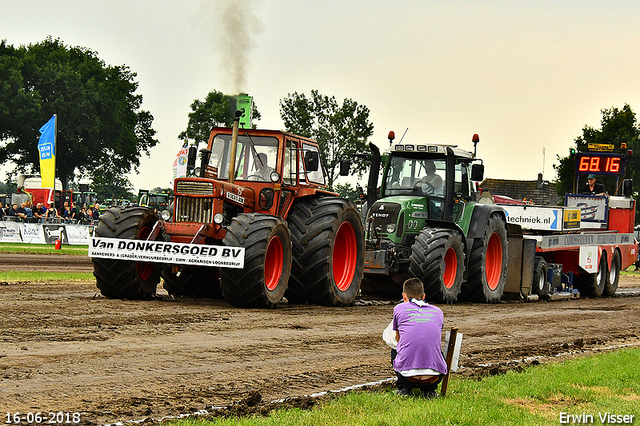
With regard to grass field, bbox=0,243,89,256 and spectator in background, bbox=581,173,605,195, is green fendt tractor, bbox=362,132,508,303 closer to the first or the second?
spectator in background, bbox=581,173,605,195

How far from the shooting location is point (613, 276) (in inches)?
902

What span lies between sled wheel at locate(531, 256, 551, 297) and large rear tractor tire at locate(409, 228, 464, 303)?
406cm

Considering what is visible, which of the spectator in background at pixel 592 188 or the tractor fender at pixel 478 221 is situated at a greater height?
the spectator in background at pixel 592 188

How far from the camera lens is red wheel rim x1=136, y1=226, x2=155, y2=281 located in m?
12.7

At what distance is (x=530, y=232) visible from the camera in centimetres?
1994

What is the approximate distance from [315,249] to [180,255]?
7.14 ft

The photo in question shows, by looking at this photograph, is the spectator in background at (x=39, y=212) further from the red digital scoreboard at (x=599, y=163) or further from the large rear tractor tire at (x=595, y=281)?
the large rear tractor tire at (x=595, y=281)

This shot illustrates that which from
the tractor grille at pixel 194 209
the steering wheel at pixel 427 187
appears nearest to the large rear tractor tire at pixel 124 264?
the tractor grille at pixel 194 209

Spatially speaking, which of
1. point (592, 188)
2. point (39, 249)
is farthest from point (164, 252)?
point (39, 249)

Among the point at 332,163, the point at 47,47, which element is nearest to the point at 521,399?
the point at 332,163

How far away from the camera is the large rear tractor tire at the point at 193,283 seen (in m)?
13.9

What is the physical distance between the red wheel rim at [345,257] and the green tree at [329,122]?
40364mm

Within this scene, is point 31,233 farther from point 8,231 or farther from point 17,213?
point 17,213

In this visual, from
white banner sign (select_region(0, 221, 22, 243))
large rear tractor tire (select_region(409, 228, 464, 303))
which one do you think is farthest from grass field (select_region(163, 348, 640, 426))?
white banner sign (select_region(0, 221, 22, 243))
